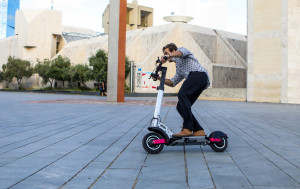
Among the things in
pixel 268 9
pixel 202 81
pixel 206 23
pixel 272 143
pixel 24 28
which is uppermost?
pixel 206 23

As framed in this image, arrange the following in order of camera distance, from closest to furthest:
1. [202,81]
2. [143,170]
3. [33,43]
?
[143,170] < [202,81] < [33,43]

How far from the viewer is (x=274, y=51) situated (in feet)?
82.4

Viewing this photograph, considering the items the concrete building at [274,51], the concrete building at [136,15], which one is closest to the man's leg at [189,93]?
the concrete building at [274,51]

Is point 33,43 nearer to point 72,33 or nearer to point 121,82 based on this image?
point 72,33

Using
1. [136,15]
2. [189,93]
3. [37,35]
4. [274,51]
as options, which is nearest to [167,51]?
[189,93]

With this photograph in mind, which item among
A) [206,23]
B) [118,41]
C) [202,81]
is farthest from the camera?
[206,23]

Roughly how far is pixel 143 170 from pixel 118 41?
1612 cm

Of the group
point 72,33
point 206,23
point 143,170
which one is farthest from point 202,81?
point 206,23

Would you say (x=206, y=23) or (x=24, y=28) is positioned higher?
(x=206, y=23)

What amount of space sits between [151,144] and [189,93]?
2.96 feet

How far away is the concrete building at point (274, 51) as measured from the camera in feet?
80.0

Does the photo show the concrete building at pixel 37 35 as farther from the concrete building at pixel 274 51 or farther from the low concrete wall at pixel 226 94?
the concrete building at pixel 274 51

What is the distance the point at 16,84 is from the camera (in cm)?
6569

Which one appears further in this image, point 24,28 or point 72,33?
point 72,33
